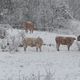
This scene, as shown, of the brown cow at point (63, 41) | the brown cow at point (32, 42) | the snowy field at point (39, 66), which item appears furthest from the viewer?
the brown cow at point (63, 41)

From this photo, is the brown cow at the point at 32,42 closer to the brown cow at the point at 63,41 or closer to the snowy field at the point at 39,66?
the brown cow at the point at 63,41

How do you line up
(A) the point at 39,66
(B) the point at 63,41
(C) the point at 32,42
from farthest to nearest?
(B) the point at 63,41 < (C) the point at 32,42 < (A) the point at 39,66

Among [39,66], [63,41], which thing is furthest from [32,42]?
[39,66]

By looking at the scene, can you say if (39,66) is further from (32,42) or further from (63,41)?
(63,41)

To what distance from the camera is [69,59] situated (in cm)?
1504

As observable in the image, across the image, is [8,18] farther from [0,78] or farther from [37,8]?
[0,78]

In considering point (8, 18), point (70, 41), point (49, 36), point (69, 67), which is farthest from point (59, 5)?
point (69, 67)

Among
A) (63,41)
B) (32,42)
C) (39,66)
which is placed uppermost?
(39,66)

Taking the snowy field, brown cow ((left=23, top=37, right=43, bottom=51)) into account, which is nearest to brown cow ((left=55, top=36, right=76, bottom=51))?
brown cow ((left=23, top=37, right=43, bottom=51))

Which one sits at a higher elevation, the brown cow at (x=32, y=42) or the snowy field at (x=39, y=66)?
the snowy field at (x=39, y=66)

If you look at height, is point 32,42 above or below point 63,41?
above

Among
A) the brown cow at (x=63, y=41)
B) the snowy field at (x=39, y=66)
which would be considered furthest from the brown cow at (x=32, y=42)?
the snowy field at (x=39, y=66)

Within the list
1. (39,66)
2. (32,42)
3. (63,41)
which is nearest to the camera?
(39,66)

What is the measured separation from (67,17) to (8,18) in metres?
7.25
